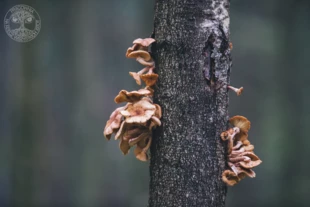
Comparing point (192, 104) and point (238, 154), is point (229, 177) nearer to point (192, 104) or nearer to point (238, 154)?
point (238, 154)

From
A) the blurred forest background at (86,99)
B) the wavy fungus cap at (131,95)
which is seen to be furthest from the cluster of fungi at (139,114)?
the blurred forest background at (86,99)

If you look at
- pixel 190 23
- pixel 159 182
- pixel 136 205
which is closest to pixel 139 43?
pixel 190 23

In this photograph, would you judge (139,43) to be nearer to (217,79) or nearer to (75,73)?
(217,79)

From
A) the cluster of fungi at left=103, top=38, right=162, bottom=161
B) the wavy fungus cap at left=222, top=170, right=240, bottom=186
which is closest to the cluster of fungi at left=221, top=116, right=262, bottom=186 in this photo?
the wavy fungus cap at left=222, top=170, right=240, bottom=186

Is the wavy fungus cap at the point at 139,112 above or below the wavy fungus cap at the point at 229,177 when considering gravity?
above

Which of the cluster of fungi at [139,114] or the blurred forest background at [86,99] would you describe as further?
the blurred forest background at [86,99]

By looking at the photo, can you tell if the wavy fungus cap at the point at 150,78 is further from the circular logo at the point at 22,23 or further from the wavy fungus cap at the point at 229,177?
the circular logo at the point at 22,23

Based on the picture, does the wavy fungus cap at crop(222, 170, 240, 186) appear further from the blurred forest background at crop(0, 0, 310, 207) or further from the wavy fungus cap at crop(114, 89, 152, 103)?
the blurred forest background at crop(0, 0, 310, 207)

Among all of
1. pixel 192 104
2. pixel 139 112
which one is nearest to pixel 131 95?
pixel 139 112

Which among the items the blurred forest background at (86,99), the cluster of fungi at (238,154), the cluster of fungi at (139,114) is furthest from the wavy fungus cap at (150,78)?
the blurred forest background at (86,99)
